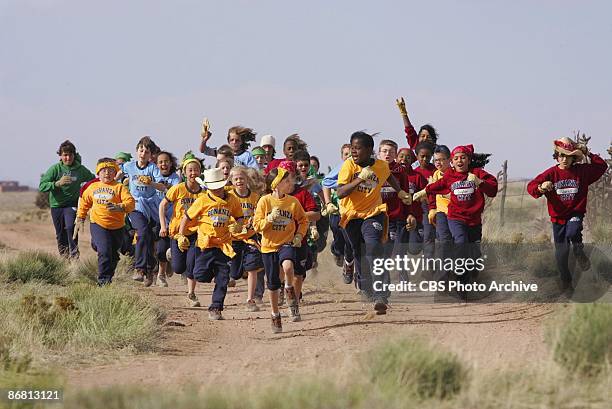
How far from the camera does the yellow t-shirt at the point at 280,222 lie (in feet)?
34.9

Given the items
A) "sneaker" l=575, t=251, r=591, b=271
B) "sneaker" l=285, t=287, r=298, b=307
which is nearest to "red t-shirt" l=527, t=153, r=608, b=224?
"sneaker" l=575, t=251, r=591, b=271

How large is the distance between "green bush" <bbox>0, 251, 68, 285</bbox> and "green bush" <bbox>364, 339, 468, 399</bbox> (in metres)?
8.48

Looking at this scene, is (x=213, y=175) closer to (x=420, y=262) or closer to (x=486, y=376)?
(x=420, y=262)

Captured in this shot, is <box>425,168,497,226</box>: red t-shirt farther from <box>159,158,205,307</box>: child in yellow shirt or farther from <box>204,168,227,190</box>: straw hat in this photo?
<box>159,158,205,307</box>: child in yellow shirt

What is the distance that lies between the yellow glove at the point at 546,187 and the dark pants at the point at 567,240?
0.46 meters

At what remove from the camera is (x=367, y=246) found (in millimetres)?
11422

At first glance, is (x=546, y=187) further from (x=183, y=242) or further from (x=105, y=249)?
(x=105, y=249)

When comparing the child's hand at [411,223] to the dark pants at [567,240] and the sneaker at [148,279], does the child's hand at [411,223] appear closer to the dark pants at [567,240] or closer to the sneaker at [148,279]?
the dark pants at [567,240]

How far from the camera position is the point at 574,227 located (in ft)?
38.0

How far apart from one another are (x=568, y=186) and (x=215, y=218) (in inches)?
162

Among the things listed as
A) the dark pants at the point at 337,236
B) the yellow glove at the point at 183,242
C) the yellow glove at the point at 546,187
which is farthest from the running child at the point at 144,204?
the yellow glove at the point at 546,187

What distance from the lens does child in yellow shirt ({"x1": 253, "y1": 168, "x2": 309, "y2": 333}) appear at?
10625mm

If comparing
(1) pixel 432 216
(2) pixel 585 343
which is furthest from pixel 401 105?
(2) pixel 585 343

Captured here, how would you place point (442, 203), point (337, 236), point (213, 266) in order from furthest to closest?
point (337, 236), point (442, 203), point (213, 266)
